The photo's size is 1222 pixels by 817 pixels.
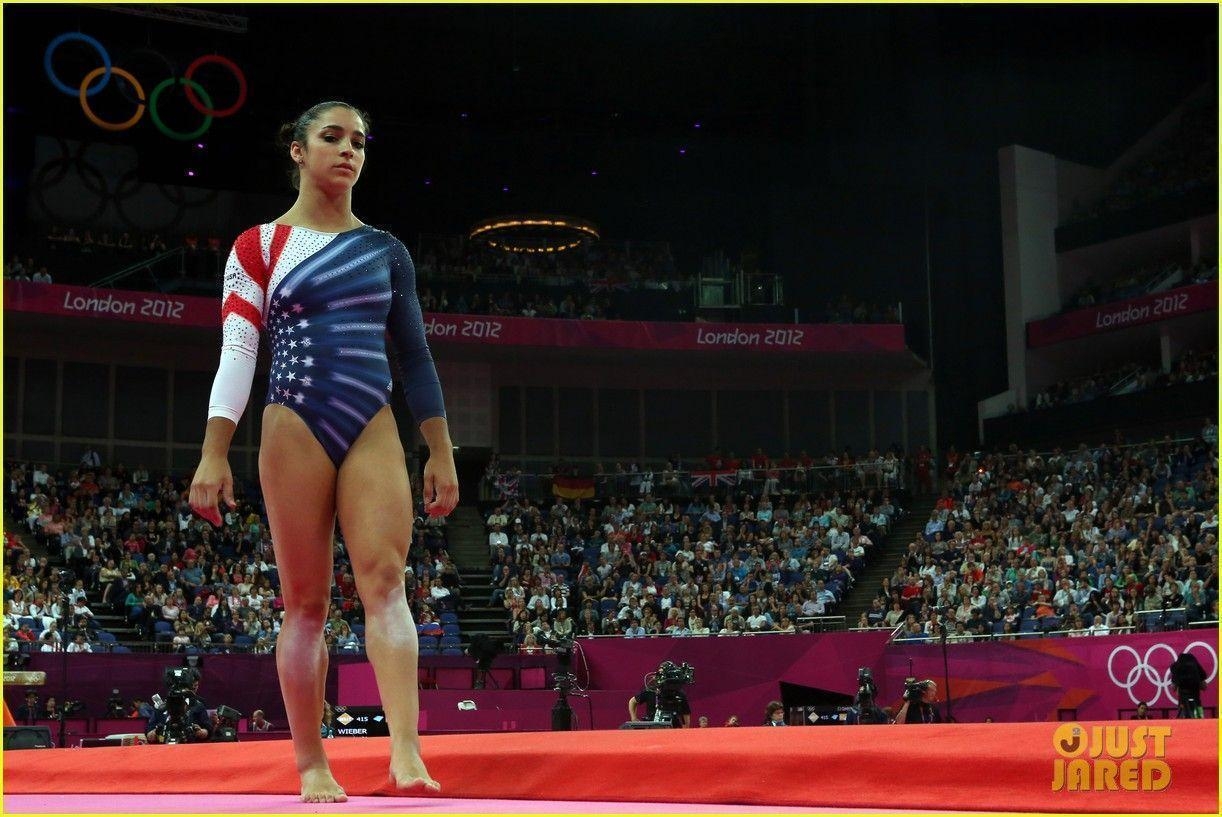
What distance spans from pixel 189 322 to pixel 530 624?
1059cm

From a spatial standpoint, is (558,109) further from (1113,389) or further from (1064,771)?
(1064,771)

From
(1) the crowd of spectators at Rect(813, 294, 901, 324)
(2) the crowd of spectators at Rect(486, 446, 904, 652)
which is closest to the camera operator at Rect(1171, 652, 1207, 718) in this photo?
(2) the crowd of spectators at Rect(486, 446, 904, 652)

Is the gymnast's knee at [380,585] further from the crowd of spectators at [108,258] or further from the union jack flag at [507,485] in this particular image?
the crowd of spectators at [108,258]

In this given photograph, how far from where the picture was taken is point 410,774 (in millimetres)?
3613

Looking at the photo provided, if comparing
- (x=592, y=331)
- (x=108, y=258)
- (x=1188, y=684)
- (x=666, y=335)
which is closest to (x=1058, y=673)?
(x=1188, y=684)

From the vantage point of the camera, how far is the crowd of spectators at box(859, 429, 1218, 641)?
19438 mm

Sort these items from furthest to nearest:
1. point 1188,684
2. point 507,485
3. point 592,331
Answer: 1. point 592,331
2. point 507,485
3. point 1188,684

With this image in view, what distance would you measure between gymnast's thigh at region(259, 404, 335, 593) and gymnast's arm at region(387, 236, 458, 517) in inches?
14.8

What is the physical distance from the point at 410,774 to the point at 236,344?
144 cm

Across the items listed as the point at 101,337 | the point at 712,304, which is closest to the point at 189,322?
the point at 101,337

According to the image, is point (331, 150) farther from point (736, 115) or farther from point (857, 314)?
point (736, 115)

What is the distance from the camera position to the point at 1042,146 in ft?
109

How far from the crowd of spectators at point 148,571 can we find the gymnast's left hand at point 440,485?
13.7 m

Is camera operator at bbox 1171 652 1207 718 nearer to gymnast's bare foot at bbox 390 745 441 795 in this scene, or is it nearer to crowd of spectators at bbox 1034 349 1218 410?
gymnast's bare foot at bbox 390 745 441 795
